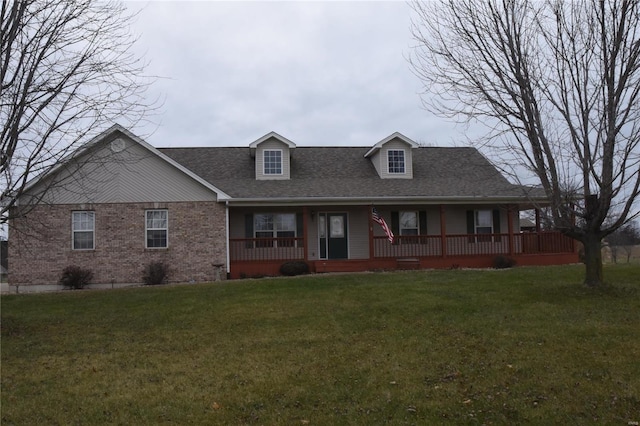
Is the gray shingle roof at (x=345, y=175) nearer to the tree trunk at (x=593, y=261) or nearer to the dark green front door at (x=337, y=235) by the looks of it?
the dark green front door at (x=337, y=235)

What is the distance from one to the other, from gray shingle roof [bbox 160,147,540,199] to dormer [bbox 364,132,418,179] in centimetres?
37

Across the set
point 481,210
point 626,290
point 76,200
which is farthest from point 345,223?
point 626,290

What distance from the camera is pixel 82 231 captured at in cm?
1917

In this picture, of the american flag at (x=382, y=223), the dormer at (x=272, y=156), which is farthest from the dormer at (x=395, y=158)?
the dormer at (x=272, y=156)

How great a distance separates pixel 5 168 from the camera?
10.4 m

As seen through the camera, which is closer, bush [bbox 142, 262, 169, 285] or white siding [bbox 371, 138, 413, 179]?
bush [bbox 142, 262, 169, 285]

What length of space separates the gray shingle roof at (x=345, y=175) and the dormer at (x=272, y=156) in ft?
1.21

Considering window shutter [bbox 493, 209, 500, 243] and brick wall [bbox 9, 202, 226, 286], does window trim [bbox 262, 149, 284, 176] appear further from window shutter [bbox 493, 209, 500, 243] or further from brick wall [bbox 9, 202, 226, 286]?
window shutter [bbox 493, 209, 500, 243]

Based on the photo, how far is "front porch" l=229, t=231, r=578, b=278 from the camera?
797 inches

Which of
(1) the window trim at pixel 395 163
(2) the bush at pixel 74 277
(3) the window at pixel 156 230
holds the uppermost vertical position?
(1) the window trim at pixel 395 163

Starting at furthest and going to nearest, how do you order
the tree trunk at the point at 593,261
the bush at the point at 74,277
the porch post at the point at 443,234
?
the porch post at the point at 443,234, the bush at the point at 74,277, the tree trunk at the point at 593,261

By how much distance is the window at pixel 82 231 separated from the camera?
753 inches

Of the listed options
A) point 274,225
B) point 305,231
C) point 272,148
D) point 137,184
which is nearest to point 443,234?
point 305,231

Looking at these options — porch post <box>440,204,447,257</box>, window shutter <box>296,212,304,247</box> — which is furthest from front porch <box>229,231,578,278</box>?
window shutter <box>296,212,304,247</box>
